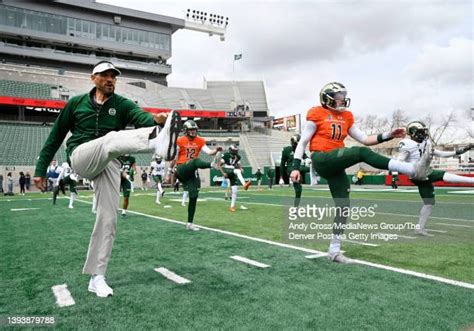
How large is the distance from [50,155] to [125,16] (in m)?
64.3

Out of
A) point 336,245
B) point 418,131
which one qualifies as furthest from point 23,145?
point 336,245

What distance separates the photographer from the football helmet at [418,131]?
6555 mm

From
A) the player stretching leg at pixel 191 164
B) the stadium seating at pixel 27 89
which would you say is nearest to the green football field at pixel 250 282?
the player stretching leg at pixel 191 164

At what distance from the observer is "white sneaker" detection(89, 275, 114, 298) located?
11.6 feet

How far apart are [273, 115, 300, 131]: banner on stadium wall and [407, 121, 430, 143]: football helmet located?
66352mm

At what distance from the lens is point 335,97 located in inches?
189

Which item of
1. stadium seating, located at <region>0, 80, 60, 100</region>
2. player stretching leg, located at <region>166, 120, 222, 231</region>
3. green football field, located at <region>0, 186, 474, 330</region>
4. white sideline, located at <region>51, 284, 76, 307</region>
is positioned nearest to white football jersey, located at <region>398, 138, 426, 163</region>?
green football field, located at <region>0, 186, 474, 330</region>

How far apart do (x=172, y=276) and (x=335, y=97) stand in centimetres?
297

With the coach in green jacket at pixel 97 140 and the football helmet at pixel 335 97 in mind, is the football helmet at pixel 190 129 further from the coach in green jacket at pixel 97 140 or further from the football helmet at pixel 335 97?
the coach in green jacket at pixel 97 140

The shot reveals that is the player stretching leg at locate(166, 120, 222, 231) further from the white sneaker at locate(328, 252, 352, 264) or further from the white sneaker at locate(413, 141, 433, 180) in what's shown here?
the white sneaker at locate(413, 141, 433, 180)

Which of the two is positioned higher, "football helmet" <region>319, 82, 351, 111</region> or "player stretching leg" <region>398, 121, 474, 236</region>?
"football helmet" <region>319, 82, 351, 111</region>

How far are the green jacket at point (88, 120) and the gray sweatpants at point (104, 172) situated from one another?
0.25 m

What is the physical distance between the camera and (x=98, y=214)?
3.76 m

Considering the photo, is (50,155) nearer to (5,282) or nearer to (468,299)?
(5,282)
